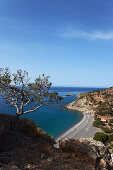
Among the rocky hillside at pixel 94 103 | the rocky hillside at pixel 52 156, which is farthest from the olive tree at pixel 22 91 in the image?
the rocky hillside at pixel 94 103

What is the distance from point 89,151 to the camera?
913 centimetres

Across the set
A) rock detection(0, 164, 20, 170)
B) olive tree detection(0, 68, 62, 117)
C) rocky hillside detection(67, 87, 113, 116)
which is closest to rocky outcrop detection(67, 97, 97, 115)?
rocky hillside detection(67, 87, 113, 116)

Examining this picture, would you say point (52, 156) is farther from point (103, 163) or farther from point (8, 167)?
point (103, 163)

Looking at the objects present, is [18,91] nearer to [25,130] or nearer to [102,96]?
[25,130]

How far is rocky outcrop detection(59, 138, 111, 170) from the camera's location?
29.0ft

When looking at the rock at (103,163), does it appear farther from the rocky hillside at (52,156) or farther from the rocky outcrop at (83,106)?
the rocky outcrop at (83,106)

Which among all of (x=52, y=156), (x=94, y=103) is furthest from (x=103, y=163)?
(x=94, y=103)

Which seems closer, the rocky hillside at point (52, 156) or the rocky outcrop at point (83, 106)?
the rocky hillside at point (52, 156)

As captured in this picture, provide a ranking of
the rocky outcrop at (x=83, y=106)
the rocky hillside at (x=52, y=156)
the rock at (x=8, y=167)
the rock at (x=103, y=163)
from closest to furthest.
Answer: the rock at (x=8, y=167) → the rocky hillside at (x=52, y=156) → the rock at (x=103, y=163) → the rocky outcrop at (x=83, y=106)

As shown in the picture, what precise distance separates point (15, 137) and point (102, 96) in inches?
3679

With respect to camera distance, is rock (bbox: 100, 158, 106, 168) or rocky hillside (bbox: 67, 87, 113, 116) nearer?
rock (bbox: 100, 158, 106, 168)

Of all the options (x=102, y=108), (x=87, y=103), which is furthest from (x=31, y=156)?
(x=87, y=103)

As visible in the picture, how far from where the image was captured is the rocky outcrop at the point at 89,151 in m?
8.85

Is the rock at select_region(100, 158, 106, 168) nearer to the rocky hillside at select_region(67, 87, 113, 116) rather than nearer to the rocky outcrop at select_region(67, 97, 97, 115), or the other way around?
the rocky hillside at select_region(67, 87, 113, 116)
